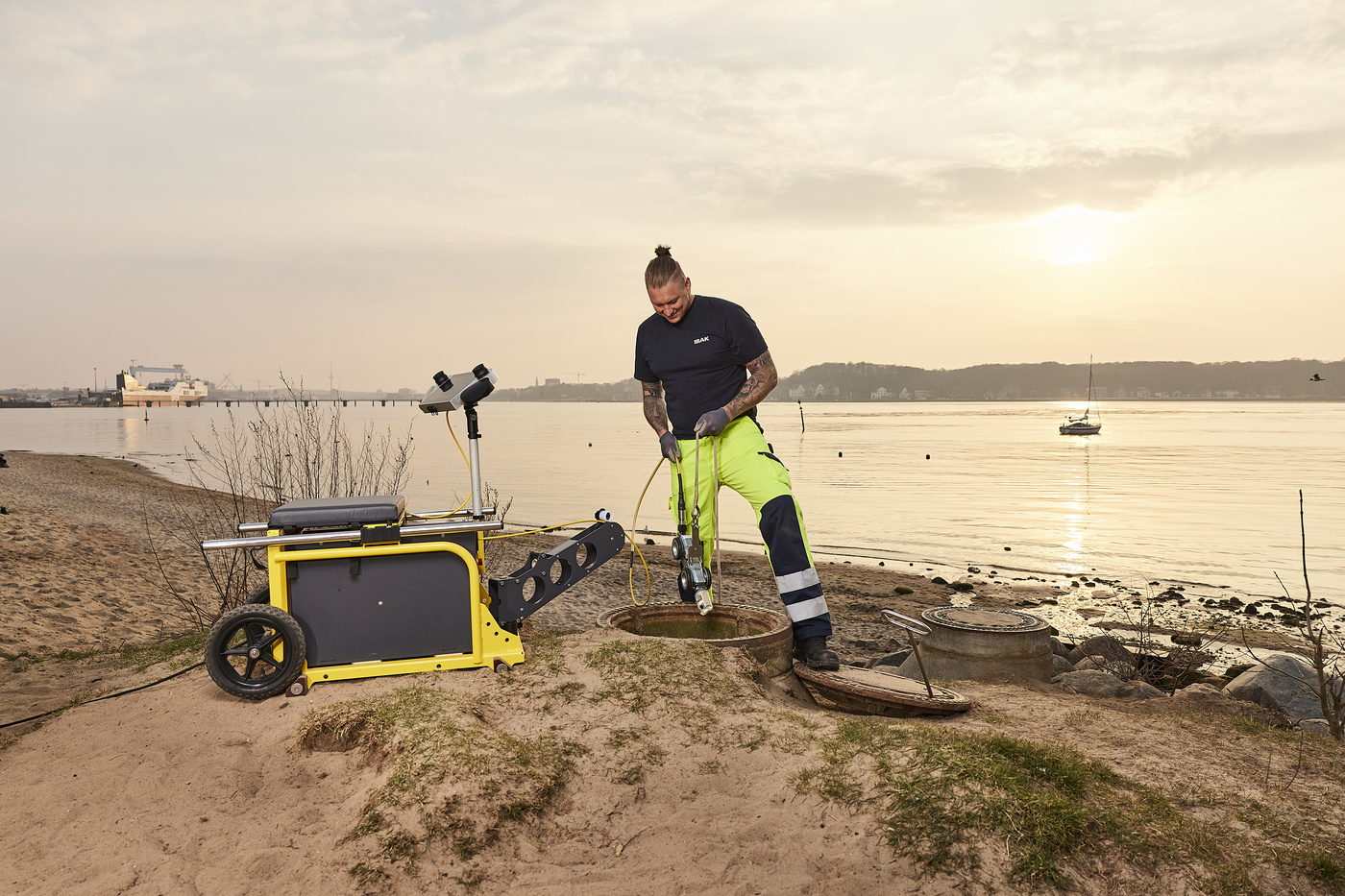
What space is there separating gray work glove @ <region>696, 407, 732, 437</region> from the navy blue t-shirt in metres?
0.24

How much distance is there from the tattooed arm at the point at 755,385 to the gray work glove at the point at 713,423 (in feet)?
0.21

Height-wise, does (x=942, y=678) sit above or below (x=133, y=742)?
below

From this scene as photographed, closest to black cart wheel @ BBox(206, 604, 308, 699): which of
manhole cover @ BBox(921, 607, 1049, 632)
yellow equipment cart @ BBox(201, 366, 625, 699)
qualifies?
yellow equipment cart @ BBox(201, 366, 625, 699)

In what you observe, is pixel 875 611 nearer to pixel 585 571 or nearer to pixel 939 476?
pixel 585 571

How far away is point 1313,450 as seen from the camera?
43.8 metres

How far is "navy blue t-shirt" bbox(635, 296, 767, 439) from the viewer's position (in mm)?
5184

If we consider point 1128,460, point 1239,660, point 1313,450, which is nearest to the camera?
point 1239,660

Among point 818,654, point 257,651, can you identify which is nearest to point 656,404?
point 818,654

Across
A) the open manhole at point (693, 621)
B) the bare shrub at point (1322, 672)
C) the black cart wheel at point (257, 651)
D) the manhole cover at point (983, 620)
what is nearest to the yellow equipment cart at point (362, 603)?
the black cart wheel at point (257, 651)

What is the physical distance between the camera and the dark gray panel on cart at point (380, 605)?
4.44m

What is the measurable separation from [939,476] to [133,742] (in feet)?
98.3

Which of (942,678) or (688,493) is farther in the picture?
(942,678)

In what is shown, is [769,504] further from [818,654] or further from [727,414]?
[818,654]

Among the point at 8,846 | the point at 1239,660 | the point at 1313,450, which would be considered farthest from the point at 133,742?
the point at 1313,450
